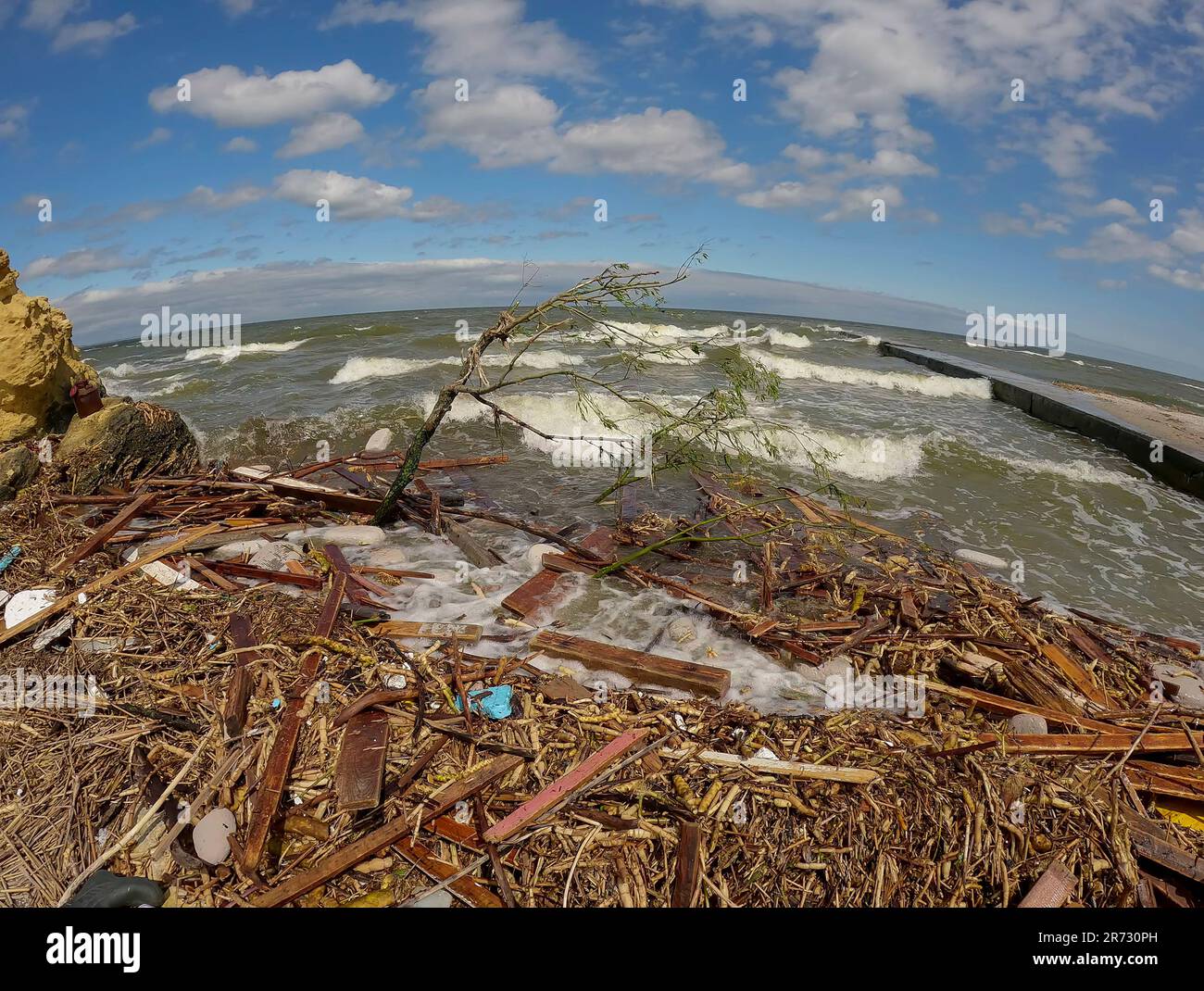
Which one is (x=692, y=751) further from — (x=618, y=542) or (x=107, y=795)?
(x=618, y=542)

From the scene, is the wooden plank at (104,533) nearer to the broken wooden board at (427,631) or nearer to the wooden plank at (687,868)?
the broken wooden board at (427,631)

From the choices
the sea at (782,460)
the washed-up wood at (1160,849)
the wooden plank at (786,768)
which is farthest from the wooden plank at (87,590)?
the washed-up wood at (1160,849)

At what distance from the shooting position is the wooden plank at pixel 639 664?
4.22m

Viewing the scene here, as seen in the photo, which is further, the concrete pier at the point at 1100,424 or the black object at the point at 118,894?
the concrete pier at the point at 1100,424

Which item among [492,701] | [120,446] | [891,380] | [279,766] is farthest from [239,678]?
[891,380]

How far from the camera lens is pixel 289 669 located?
396 centimetres

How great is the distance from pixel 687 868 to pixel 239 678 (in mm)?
2900

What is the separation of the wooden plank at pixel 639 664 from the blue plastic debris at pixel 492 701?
704mm

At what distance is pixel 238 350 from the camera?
29.6 meters

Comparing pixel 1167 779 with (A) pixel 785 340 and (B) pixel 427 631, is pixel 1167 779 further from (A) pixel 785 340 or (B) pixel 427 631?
(A) pixel 785 340

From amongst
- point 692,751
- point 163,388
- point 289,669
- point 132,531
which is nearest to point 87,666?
point 289,669

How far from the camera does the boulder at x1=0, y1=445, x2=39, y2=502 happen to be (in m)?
6.59

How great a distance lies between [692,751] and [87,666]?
3.92 metres
